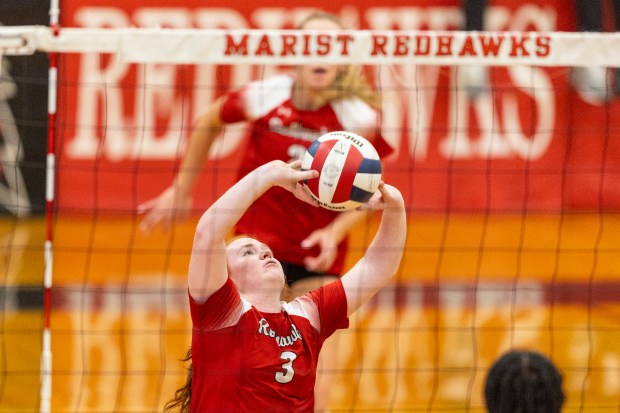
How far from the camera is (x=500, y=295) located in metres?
7.71

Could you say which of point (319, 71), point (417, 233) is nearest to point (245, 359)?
point (319, 71)

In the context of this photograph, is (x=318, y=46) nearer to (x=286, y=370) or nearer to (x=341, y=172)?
(x=341, y=172)

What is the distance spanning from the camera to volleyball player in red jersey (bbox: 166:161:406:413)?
3551 mm

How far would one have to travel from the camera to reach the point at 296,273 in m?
5.38

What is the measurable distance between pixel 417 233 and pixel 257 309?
4.80 m

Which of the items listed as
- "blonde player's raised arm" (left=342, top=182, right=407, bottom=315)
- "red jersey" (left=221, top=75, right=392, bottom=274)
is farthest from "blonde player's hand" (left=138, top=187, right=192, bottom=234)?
"blonde player's raised arm" (left=342, top=182, right=407, bottom=315)

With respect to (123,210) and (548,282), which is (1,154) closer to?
(123,210)

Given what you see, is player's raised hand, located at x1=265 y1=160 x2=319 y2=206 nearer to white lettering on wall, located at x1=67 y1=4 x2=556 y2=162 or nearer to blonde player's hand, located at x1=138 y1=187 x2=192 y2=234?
blonde player's hand, located at x1=138 y1=187 x2=192 y2=234

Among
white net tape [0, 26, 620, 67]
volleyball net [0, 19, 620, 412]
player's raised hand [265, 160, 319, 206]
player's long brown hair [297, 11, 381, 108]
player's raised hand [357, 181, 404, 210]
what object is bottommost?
volleyball net [0, 19, 620, 412]

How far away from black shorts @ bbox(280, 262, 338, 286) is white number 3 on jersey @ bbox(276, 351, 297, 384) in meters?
1.60

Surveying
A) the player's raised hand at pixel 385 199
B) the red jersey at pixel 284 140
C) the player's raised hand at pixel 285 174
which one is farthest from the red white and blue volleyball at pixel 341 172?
the red jersey at pixel 284 140

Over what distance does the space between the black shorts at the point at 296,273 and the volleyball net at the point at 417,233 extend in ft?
3.52


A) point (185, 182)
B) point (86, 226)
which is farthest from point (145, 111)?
point (185, 182)

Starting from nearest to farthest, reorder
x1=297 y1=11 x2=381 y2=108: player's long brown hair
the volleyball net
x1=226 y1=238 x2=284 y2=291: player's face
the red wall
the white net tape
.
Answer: x1=226 y1=238 x2=284 y2=291: player's face < the white net tape < x1=297 y1=11 x2=381 y2=108: player's long brown hair < the volleyball net < the red wall
